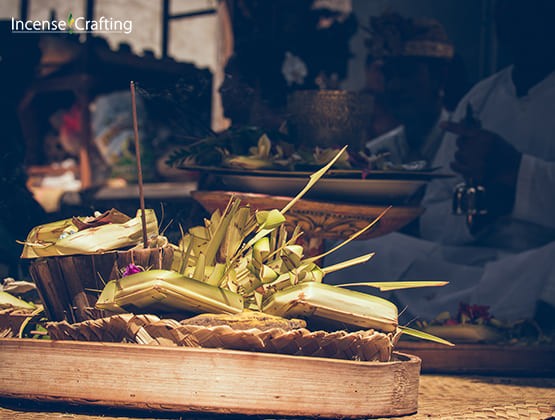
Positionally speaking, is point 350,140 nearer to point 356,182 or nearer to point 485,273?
point 356,182

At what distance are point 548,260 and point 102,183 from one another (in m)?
4.87

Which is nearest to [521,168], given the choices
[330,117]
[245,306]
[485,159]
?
[485,159]

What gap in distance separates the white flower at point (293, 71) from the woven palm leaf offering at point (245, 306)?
1.61 m

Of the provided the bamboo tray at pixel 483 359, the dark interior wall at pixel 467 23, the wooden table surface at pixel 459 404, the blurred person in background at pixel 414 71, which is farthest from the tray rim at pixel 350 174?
the dark interior wall at pixel 467 23

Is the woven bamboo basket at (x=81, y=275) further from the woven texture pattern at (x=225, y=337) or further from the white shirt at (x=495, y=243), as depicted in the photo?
the white shirt at (x=495, y=243)

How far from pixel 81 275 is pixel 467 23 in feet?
17.1

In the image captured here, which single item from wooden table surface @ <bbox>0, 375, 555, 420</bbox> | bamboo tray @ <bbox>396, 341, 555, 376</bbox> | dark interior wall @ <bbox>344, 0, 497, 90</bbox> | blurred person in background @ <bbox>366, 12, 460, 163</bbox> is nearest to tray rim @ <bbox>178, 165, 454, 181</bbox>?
bamboo tray @ <bbox>396, 341, 555, 376</bbox>

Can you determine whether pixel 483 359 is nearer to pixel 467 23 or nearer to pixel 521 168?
pixel 521 168

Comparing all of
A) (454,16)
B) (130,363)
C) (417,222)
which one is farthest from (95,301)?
(454,16)

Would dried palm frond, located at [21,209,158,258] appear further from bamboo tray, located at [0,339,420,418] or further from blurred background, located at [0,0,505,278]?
blurred background, located at [0,0,505,278]

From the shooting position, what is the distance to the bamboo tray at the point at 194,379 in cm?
181

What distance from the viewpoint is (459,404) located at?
7.23 ft

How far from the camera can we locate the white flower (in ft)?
12.1

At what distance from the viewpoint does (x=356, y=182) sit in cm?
278
